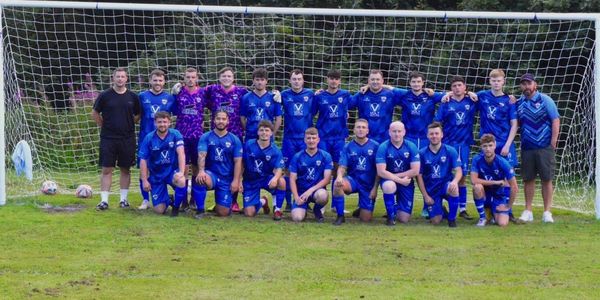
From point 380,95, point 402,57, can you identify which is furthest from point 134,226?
point 402,57

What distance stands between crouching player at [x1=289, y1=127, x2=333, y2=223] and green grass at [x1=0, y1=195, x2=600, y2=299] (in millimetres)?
216

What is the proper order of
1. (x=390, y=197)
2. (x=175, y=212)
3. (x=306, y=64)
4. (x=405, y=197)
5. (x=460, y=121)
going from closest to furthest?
(x=390, y=197), (x=405, y=197), (x=175, y=212), (x=460, y=121), (x=306, y=64)

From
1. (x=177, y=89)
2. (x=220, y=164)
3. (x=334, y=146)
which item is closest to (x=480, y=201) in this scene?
(x=334, y=146)

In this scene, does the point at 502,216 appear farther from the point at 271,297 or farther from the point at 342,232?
the point at 271,297

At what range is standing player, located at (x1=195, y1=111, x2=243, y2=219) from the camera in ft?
32.0

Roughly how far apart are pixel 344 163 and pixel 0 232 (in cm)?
343

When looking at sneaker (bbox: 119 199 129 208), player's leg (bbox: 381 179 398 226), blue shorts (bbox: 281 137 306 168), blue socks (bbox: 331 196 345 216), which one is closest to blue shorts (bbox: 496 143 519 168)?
player's leg (bbox: 381 179 398 226)

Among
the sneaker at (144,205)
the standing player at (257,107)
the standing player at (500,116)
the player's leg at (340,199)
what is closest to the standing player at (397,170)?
the player's leg at (340,199)

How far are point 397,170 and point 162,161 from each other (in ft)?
8.08

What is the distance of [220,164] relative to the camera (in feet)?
32.4

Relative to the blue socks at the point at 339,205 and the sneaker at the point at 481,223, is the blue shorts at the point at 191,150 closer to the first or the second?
the blue socks at the point at 339,205

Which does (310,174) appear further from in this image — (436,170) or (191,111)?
(191,111)

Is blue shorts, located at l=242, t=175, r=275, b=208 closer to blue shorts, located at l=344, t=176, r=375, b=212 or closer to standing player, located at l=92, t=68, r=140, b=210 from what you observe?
blue shorts, located at l=344, t=176, r=375, b=212

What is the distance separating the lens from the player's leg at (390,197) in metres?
9.42
